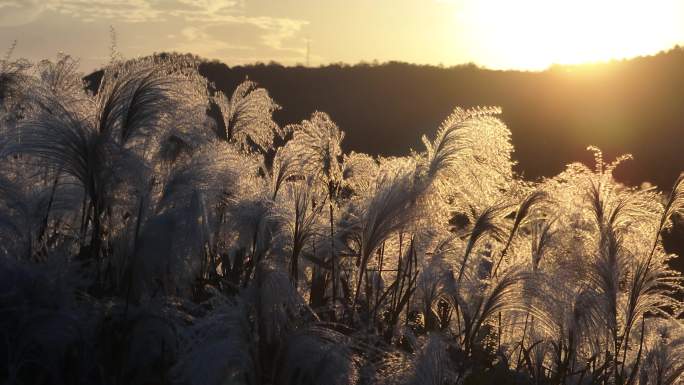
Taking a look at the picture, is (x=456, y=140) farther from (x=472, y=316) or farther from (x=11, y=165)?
(x=11, y=165)

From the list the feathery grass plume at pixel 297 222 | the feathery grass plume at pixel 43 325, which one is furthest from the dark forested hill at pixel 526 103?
the feathery grass plume at pixel 43 325

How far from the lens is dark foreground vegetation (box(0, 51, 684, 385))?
411 cm

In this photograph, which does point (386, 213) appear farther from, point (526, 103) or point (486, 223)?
point (526, 103)

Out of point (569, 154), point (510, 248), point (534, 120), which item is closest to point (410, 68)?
point (534, 120)

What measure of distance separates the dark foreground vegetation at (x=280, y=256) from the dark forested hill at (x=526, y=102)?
38.5 meters

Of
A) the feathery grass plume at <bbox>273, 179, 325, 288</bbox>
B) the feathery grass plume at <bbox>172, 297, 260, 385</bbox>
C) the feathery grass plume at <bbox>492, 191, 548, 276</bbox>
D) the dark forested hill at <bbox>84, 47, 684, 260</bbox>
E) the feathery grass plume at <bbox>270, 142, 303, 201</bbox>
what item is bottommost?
the feathery grass plume at <bbox>172, 297, 260, 385</bbox>

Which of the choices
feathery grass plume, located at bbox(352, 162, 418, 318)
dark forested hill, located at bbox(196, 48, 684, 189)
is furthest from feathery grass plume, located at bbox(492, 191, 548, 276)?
dark forested hill, located at bbox(196, 48, 684, 189)

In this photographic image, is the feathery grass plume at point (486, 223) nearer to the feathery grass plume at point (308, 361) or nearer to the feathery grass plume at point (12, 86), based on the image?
the feathery grass plume at point (308, 361)

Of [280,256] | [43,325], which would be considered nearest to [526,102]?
[280,256]

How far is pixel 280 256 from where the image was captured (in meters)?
5.16

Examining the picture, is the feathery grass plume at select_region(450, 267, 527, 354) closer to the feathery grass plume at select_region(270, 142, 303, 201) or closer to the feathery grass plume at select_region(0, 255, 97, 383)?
the feathery grass plume at select_region(270, 142, 303, 201)

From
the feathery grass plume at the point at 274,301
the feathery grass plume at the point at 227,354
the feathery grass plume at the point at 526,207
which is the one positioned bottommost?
the feathery grass plume at the point at 227,354

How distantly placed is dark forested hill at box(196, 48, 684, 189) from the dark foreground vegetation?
38.5 meters

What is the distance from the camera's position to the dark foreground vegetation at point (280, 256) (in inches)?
162
